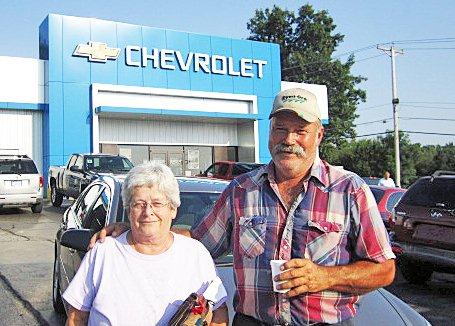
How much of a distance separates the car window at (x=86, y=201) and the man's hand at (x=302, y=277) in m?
3.16

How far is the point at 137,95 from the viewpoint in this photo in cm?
2594

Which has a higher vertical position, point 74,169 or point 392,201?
point 74,169

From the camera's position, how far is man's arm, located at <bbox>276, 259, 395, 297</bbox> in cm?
213

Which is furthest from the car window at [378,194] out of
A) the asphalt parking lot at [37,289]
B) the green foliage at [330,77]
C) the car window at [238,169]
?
the green foliage at [330,77]

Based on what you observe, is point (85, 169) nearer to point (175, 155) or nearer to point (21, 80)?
point (21, 80)

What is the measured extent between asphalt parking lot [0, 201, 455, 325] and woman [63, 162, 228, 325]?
3.53 m

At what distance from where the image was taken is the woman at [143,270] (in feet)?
7.65

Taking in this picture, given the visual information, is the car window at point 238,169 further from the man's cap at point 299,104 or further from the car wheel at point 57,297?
the man's cap at point 299,104

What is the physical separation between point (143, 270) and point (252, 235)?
0.51 m

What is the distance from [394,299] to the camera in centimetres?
342

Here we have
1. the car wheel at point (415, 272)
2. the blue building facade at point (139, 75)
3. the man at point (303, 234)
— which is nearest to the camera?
the man at point (303, 234)

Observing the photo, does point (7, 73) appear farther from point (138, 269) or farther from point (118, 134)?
point (138, 269)

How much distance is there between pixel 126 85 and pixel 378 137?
123ft

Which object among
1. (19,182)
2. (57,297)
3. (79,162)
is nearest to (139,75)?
(79,162)
